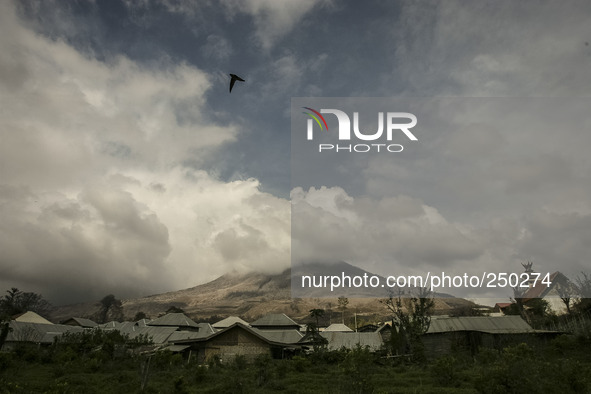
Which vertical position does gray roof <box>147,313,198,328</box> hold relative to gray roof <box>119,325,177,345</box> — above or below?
above

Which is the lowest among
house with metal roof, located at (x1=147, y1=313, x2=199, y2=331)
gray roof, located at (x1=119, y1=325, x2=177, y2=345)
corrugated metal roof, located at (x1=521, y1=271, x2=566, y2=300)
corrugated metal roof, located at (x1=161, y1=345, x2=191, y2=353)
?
corrugated metal roof, located at (x1=161, y1=345, x2=191, y2=353)

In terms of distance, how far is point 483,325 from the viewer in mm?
42094

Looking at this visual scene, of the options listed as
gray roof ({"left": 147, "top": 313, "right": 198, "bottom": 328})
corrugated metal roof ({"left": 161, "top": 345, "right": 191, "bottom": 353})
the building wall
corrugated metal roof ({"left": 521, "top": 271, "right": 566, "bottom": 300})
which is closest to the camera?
the building wall

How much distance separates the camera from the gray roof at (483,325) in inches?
1604

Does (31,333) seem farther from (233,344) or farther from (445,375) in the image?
(445,375)

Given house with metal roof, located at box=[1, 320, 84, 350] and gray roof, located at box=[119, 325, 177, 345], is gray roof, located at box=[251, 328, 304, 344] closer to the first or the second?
gray roof, located at box=[119, 325, 177, 345]

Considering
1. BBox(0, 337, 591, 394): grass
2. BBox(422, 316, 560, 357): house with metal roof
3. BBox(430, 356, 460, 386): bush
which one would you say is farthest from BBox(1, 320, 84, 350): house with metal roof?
BBox(430, 356, 460, 386): bush

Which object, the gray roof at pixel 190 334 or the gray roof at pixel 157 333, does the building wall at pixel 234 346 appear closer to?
the gray roof at pixel 157 333

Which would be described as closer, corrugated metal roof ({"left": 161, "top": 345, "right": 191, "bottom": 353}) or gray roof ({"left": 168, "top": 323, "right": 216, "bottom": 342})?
corrugated metal roof ({"left": 161, "top": 345, "right": 191, "bottom": 353})

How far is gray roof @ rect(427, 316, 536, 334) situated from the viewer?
40750 mm

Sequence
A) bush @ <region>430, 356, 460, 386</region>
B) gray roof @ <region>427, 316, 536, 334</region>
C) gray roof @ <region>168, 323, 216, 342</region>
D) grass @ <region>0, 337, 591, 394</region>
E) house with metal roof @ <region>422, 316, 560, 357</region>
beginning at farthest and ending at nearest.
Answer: gray roof @ <region>168, 323, 216, 342</region> < gray roof @ <region>427, 316, 536, 334</region> < house with metal roof @ <region>422, 316, 560, 357</region> < bush @ <region>430, 356, 460, 386</region> < grass @ <region>0, 337, 591, 394</region>

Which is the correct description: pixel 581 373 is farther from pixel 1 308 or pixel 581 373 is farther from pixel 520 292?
pixel 1 308

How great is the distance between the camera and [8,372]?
2739 cm

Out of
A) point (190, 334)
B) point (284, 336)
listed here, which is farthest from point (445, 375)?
point (190, 334)
